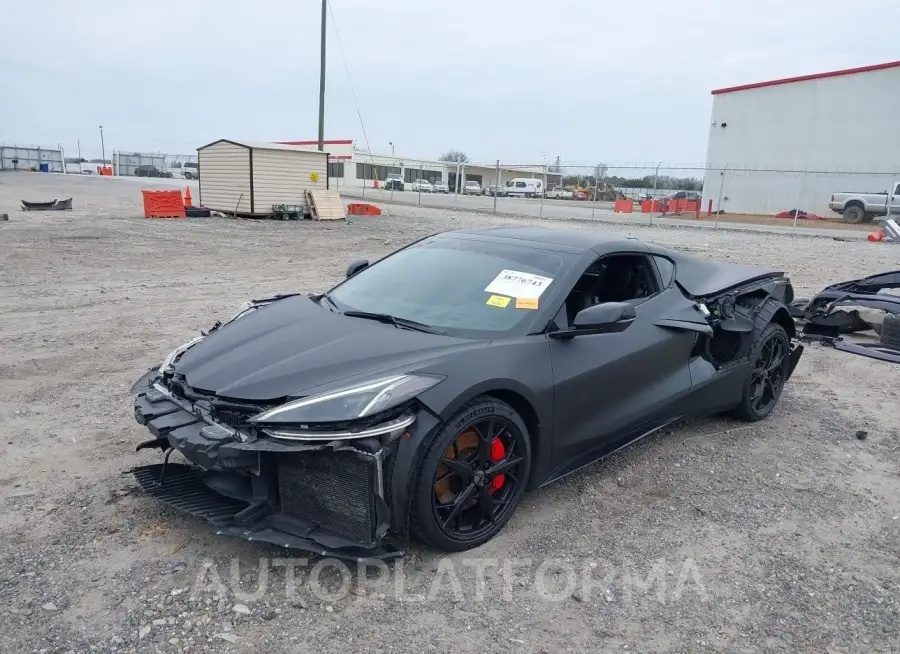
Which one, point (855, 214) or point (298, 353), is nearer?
point (298, 353)

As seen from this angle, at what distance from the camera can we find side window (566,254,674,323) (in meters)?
4.19

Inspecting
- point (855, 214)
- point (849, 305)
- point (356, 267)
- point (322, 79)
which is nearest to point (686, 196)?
point (855, 214)

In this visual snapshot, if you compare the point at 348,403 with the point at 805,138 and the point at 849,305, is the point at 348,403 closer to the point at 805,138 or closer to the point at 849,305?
the point at 849,305

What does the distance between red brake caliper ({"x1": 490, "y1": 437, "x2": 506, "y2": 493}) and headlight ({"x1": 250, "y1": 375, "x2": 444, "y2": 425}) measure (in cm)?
51

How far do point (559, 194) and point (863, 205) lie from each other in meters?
26.2

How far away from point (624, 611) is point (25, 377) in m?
4.74

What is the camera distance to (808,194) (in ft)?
111

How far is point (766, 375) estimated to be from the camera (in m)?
5.07

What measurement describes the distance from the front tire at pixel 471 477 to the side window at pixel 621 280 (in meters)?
1.25

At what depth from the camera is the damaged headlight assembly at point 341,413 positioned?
271cm

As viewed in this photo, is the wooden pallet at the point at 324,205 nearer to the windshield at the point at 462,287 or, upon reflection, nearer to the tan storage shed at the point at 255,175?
the tan storage shed at the point at 255,175

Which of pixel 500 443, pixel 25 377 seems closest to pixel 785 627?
pixel 500 443

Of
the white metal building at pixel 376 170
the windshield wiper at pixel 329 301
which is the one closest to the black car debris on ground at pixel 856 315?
the windshield wiper at pixel 329 301

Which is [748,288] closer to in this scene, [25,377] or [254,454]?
[254,454]
